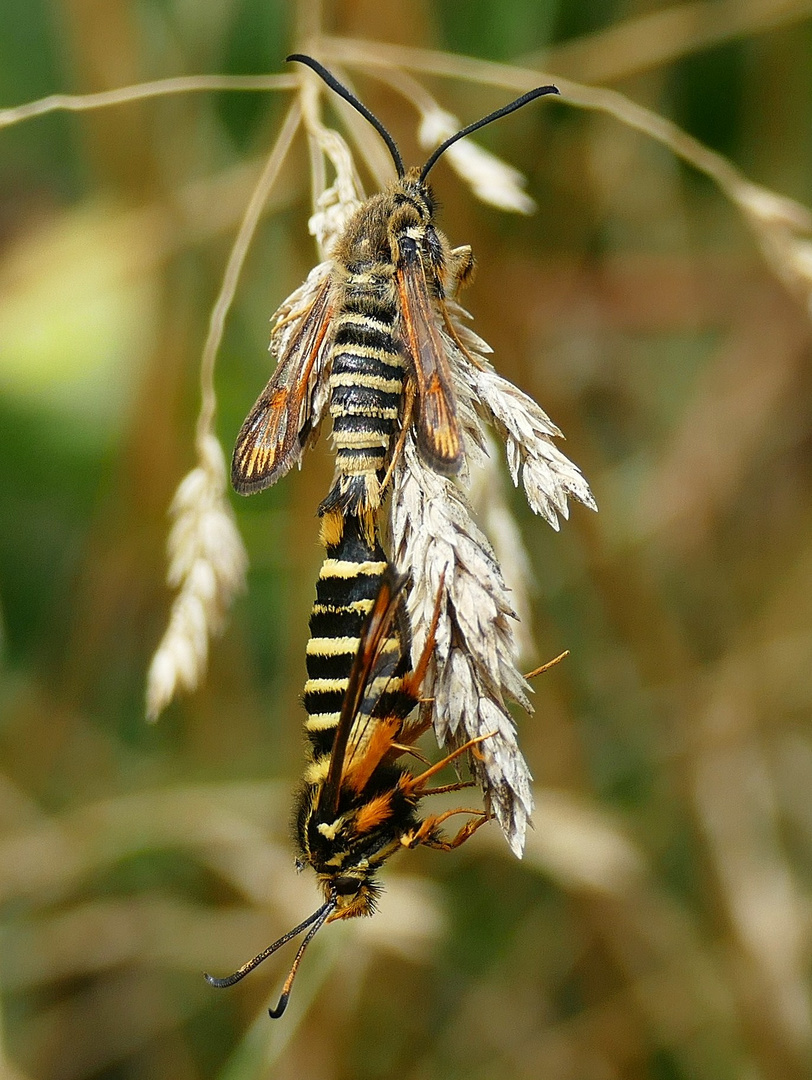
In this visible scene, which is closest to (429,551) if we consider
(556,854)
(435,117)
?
(435,117)

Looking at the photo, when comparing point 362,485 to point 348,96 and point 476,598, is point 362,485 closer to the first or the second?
point 476,598

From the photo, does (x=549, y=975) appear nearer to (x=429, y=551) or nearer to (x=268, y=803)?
(x=268, y=803)

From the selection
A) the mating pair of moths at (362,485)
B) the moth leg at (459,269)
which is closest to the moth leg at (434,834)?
the mating pair of moths at (362,485)

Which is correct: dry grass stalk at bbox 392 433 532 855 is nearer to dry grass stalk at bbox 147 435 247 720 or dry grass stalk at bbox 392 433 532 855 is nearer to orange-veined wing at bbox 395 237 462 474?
orange-veined wing at bbox 395 237 462 474

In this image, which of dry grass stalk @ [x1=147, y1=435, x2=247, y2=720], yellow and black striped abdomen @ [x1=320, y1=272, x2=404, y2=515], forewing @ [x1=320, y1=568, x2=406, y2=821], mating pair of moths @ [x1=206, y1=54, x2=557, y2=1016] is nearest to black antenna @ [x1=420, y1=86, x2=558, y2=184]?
mating pair of moths @ [x1=206, y1=54, x2=557, y2=1016]

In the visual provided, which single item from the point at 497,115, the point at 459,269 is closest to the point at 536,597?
the point at 459,269

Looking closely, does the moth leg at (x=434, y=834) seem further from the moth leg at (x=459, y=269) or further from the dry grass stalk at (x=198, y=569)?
the moth leg at (x=459, y=269)

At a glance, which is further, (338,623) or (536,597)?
(536,597)
